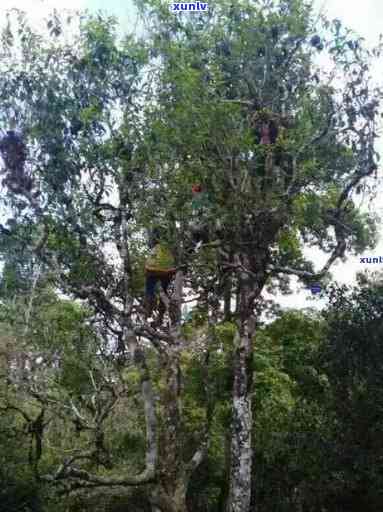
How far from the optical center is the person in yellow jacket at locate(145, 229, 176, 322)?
926 cm

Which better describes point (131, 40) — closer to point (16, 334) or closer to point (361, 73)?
point (361, 73)

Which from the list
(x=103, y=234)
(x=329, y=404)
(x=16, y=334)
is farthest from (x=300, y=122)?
(x=16, y=334)

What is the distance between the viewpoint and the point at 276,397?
40.8 ft

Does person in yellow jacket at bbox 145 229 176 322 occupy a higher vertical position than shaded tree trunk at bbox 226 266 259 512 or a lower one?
higher

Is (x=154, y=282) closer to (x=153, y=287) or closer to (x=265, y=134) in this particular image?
(x=153, y=287)

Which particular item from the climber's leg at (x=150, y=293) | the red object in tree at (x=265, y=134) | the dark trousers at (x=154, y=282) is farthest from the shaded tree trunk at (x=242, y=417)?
the red object in tree at (x=265, y=134)

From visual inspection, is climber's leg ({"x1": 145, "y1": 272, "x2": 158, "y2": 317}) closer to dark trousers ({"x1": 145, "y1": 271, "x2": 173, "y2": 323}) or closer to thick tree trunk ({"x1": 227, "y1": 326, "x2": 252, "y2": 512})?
dark trousers ({"x1": 145, "y1": 271, "x2": 173, "y2": 323})

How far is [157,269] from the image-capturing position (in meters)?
9.54

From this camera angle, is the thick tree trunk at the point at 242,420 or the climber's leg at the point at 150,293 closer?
the thick tree trunk at the point at 242,420

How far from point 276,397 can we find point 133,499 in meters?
3.93

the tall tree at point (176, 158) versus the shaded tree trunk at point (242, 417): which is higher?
the tall tree at point (176, 158)

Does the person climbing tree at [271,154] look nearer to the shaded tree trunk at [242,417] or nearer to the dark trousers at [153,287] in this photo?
the shaded tree trunk at [242,417]

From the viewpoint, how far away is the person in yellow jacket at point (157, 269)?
926 cm

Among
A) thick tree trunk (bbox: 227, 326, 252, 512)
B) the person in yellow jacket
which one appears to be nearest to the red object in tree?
the person in yellow jacket
